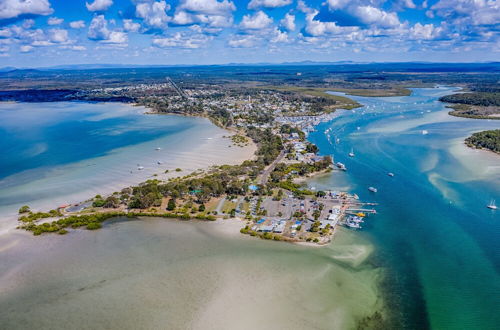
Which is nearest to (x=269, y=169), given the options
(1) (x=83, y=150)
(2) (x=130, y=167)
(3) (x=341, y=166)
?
(3) (x=341, y=166)

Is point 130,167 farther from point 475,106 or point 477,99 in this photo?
point 477,99

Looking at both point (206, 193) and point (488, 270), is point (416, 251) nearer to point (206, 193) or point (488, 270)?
point (488, 270)

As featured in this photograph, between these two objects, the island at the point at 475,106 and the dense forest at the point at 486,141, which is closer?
the dense forest at the point at 486,141

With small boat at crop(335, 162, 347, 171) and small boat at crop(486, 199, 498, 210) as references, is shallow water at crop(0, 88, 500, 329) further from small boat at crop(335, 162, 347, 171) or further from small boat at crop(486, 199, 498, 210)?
small boat at crop(335, 162, 347, 171)

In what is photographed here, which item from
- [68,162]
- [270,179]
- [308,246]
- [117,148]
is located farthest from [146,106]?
[308,246]

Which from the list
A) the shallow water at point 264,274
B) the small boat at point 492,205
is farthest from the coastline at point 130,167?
the small boat at point 492,205

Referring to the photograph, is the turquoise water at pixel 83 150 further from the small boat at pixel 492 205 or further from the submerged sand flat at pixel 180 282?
the small boat at pixel 492 205
